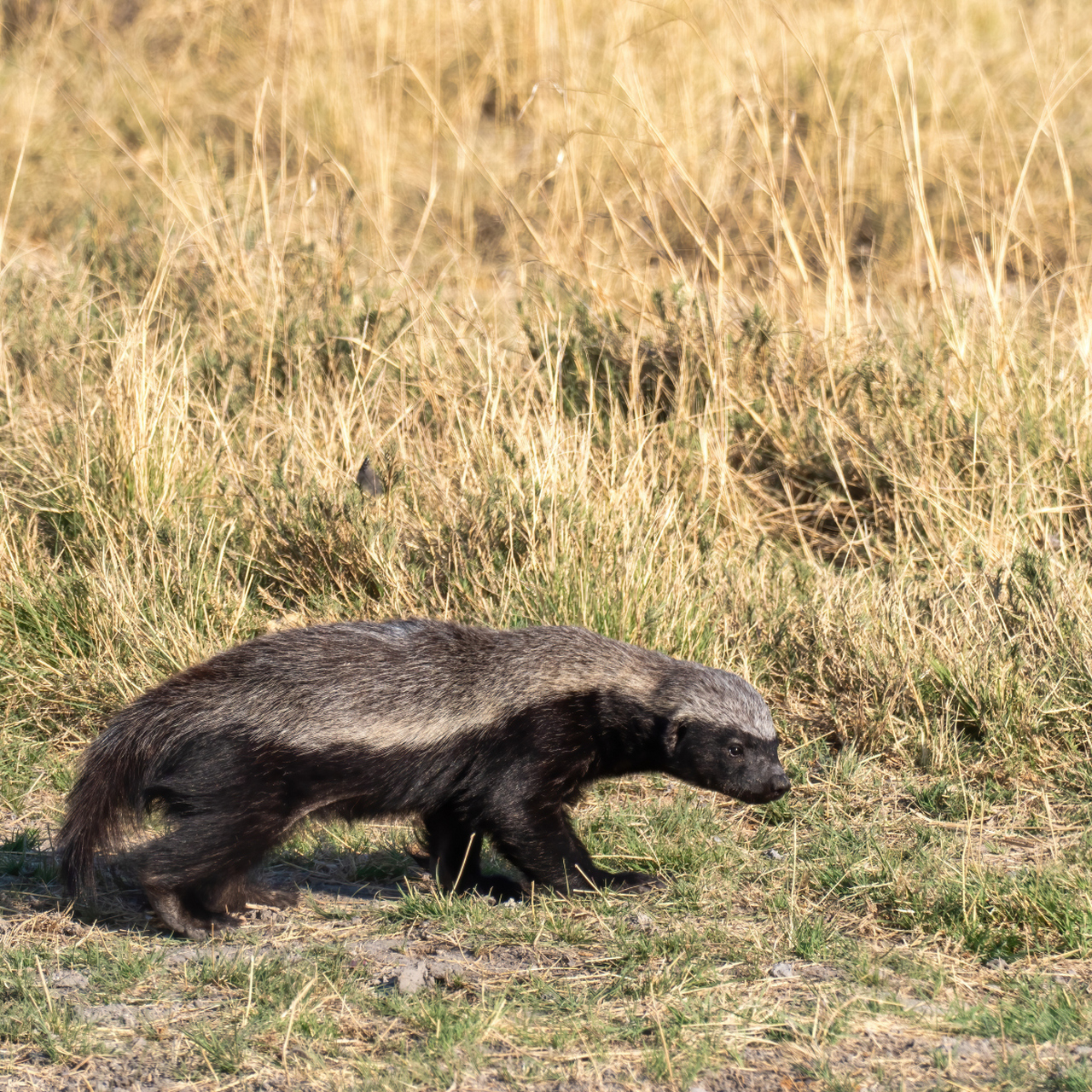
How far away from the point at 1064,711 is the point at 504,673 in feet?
7.22

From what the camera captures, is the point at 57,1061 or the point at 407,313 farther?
the point at 407,313

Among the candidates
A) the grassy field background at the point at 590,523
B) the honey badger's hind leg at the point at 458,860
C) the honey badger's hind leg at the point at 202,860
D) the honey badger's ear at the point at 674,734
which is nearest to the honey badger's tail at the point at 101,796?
the honey badger's hind leg at the point at 202,860

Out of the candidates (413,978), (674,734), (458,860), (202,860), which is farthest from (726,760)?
(202,860)

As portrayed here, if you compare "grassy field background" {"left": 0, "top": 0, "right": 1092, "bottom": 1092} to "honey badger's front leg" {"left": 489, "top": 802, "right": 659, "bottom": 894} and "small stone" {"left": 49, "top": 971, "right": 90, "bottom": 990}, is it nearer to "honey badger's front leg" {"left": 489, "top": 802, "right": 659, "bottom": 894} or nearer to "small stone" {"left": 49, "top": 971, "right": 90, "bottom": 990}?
"small stone" {"left": 49, "top": 971, "right": 90, "bottom": 990}

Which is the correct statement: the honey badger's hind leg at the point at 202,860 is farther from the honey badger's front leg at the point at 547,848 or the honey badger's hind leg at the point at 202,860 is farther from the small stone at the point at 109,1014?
the honey badger's front leg at the point at 547,848

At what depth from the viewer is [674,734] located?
12.6 feet

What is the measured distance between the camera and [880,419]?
256 inches

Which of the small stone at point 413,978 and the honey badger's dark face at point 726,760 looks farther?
the honey badger's dark face at point 726,760

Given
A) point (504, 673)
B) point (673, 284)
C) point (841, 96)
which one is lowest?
point (504, 673)

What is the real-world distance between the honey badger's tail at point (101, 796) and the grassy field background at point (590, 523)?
22 centimetres

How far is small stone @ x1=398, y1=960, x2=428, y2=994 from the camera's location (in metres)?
3.29

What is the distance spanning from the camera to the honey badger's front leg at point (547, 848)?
372 centimetres

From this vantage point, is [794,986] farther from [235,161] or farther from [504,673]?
[235,161]

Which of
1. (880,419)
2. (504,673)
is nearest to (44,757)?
(504,673)
